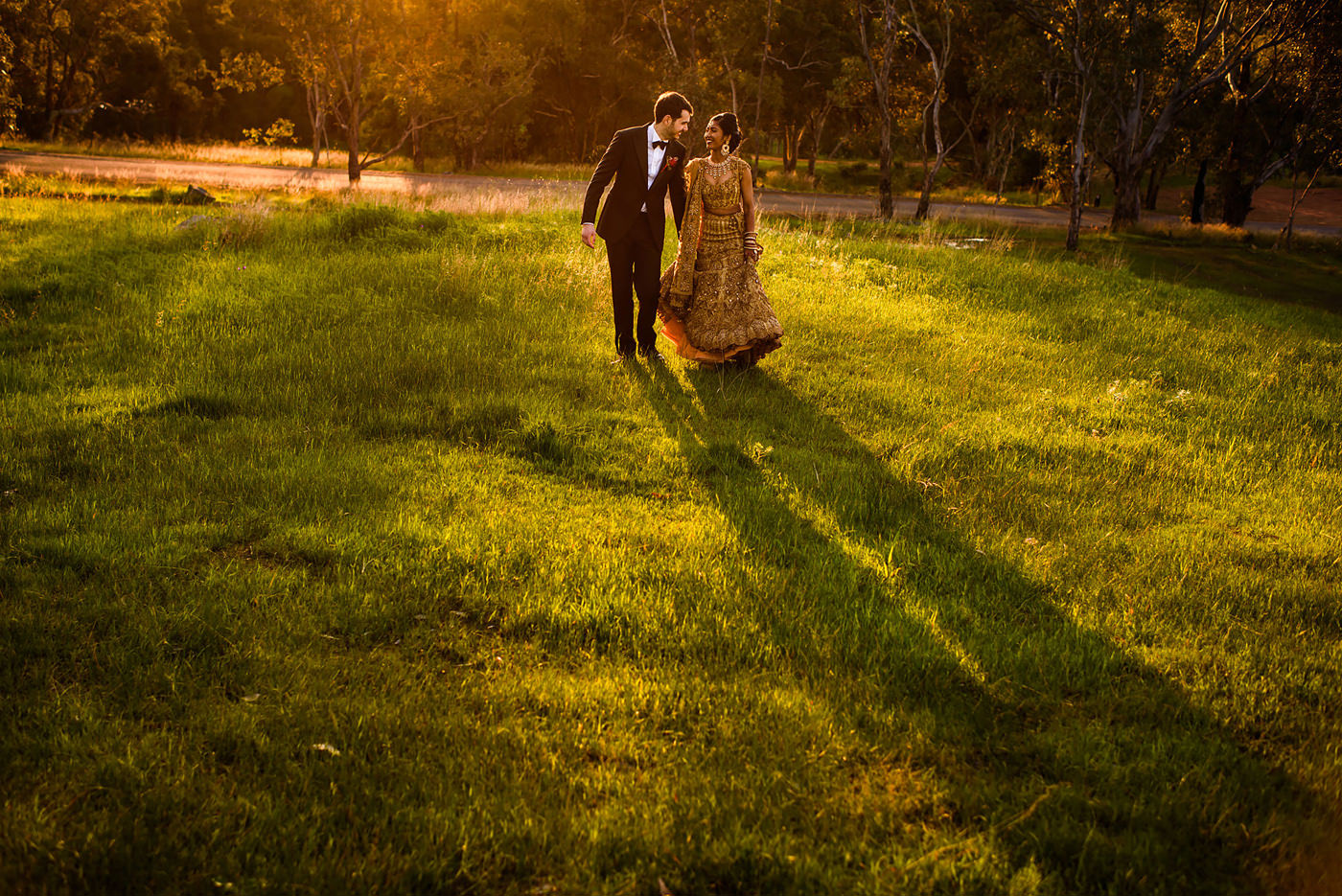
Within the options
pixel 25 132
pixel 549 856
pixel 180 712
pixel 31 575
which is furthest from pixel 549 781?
pixel 25 132

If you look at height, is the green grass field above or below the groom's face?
below

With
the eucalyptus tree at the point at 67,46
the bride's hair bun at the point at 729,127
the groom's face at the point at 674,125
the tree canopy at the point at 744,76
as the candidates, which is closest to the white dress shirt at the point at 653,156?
the groom's face at the point at 674,125

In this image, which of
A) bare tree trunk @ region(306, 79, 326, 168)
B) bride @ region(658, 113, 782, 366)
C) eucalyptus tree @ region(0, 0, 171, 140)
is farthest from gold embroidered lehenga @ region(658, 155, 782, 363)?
eucalyptus tree @ region(0, 0, 171, 140)

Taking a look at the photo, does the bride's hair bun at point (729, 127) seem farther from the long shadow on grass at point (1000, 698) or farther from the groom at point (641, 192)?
the long shadow on grass at point (1000, 698)

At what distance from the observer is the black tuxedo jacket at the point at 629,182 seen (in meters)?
8.68

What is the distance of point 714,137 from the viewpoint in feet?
26.9

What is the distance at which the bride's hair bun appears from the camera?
819 centimetres

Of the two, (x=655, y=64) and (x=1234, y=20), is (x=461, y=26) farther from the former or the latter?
(x=1234, y=20)

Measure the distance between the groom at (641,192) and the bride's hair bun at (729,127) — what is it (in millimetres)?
361

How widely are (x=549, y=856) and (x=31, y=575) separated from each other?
3309 millimetres

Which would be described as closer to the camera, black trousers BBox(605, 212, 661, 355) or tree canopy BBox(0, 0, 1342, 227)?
black trousers BBox(605, 212, 661, 355)

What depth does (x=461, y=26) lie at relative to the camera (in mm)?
34000

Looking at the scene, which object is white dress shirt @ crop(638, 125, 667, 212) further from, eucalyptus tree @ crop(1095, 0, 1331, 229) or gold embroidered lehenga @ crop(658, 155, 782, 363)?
eucalyptus tree @ crop(1095, 0, 1331, 229)

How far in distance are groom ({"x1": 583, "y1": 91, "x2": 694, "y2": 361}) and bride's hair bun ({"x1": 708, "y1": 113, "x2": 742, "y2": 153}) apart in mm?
361
